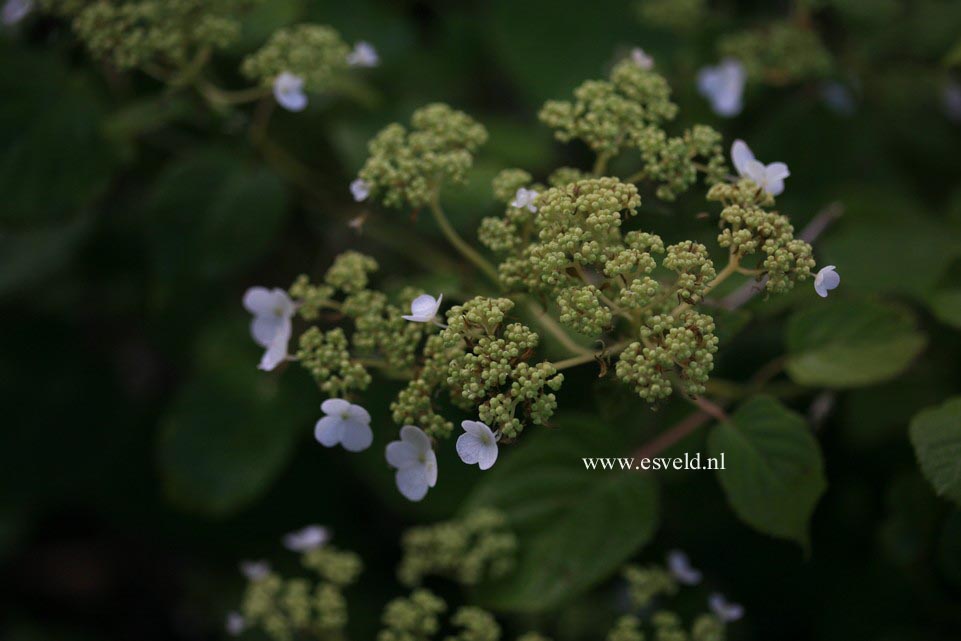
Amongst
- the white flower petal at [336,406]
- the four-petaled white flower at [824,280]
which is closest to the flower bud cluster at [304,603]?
the white flower petal at [336,406]

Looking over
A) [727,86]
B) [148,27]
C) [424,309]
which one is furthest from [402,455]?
[727,86]

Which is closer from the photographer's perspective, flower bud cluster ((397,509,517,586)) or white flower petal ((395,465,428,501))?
white flower petal ((395,465,428,501))

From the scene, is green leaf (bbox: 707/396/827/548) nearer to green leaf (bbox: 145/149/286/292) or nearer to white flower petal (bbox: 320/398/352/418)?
white flower petal (bbox: 320/398/352/418)

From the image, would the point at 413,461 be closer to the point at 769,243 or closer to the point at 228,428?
the point at 769,243

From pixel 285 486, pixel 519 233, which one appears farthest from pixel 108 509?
pixel 519 233

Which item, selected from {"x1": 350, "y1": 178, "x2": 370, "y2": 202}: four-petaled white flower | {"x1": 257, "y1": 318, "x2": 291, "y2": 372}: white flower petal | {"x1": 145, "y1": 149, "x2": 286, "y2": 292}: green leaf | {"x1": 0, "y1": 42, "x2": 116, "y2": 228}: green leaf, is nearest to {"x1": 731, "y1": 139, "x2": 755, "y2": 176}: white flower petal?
{"x1": 350, "y1": 178, "x2": 370, "y2": 202}: four-petaled white flower

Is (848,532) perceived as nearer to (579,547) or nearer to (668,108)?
(579,547)
